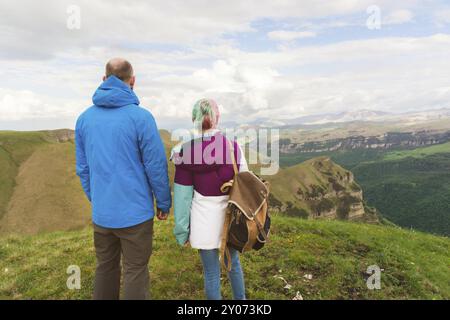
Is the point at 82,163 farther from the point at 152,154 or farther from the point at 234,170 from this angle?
the point at 234,170

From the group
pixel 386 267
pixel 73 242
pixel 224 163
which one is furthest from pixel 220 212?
pixel 73 242

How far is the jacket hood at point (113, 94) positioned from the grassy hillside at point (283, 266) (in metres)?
4.44

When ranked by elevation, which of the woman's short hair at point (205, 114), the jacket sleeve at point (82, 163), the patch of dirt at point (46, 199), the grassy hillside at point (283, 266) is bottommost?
the patch of dirt at point (46, 199)

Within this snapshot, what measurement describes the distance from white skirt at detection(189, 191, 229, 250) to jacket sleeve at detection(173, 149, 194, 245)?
0.48 feet

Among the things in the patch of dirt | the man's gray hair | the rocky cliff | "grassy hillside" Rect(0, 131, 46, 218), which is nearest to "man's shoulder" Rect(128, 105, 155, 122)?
the man's gray hair

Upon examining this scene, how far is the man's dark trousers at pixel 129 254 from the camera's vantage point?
17.8 ft

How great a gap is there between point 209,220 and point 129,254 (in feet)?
4.51

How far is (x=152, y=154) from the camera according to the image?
531cm

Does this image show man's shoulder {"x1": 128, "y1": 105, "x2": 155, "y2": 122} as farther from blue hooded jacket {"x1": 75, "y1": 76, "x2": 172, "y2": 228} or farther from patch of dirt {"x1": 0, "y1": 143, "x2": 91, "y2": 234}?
patch of dirt {"x1": 0, "y1": 143, "x2": 91, "y2": 234}

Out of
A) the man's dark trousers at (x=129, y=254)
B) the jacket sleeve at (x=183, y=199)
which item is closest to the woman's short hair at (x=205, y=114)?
the jacket sleeve at (x=183, y=199)

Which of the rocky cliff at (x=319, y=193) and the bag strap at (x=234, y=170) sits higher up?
the bag strap at (x=234, y=170)

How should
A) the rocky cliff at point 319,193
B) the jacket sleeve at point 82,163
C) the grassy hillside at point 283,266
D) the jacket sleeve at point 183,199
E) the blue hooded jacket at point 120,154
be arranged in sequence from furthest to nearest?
the rocky cliff at point 319,193 → the grassy hillside at point 283,266 → the jacket sleeve at point 82,163 → the jacket sleeve at point 183,199 → the blue hooded jacket at point 120,154

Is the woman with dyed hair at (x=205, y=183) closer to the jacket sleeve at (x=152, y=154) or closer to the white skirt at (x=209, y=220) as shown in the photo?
the white skirt at (x=209, y=220)

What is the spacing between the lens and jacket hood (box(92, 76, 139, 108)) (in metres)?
5.21
